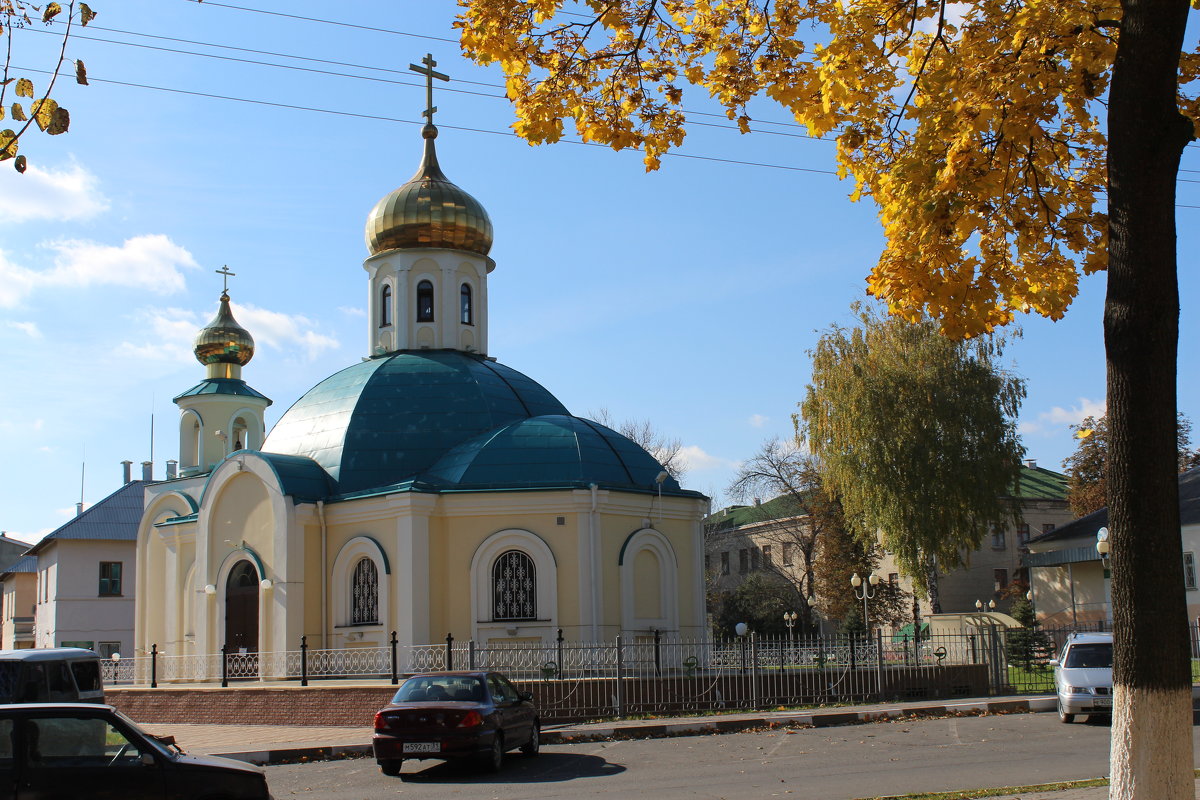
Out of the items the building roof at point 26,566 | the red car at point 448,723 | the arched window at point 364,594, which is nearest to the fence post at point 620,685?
the red car at point 448,723

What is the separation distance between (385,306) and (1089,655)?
1955cm

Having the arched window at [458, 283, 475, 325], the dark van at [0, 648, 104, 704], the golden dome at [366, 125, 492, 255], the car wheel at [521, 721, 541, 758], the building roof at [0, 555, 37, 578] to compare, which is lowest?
the car wheel at [521, 721, 541, 758]

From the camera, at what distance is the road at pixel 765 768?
37.6ft

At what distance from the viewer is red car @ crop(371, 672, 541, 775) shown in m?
13.4

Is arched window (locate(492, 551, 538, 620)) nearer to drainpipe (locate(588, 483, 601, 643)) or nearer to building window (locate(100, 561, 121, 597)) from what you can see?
drainpipe (locate(588, 483, 601, 643))

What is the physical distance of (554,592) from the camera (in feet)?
77.9

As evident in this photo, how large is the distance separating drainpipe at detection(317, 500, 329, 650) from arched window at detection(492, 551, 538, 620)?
3783 millimetres

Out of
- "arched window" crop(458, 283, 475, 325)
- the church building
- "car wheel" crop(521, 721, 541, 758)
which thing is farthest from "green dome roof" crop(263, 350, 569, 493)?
"car wheel" crop(521, 721, 541, 758)

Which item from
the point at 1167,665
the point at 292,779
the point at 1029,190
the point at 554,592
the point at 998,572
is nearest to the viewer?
Answer: the point at 1167,665

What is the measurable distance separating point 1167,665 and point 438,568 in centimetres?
1862

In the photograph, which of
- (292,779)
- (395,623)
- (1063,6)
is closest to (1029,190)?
(1063,6)

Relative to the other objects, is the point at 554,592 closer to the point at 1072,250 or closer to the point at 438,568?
the point at 438,568

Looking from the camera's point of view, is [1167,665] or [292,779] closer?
[1167,665]

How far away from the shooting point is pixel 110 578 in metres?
46.2
